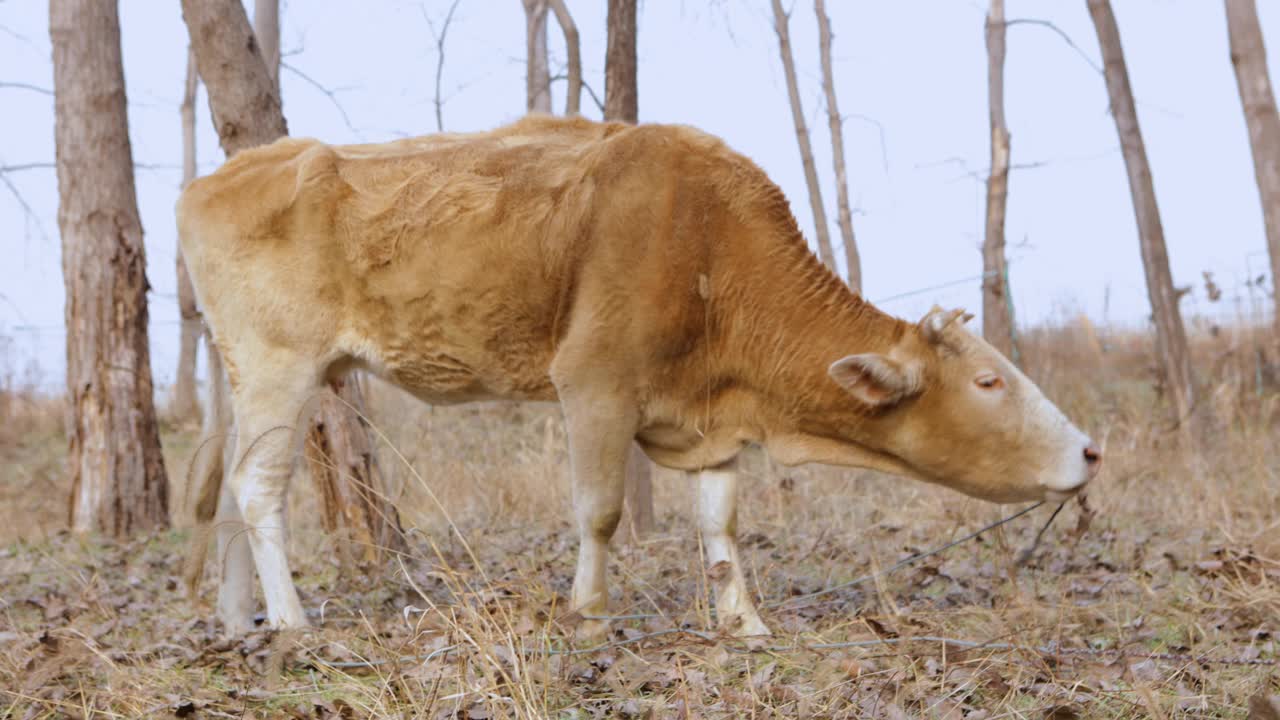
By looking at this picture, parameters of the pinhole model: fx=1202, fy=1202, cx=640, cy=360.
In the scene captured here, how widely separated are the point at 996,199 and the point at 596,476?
14.5 m

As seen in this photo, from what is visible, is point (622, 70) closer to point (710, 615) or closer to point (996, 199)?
point (710, 615)

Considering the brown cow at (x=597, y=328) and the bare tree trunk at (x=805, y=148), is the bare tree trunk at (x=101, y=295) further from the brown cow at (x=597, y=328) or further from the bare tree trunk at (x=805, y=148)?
the bare tree trunk at (x=805, y=148)

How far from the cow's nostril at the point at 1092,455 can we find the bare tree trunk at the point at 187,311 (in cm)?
1173

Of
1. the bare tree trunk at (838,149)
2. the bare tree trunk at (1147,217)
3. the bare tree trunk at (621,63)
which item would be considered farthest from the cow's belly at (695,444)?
the bare tree trunk at (838,149)

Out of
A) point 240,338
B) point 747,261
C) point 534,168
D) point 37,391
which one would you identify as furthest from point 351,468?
point 37,391

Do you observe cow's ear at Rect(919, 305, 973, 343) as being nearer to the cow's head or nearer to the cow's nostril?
the cow's head

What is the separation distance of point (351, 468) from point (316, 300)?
7.16ft

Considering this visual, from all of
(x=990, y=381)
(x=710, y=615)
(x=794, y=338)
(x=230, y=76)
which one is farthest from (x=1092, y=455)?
(x=230, y=76)

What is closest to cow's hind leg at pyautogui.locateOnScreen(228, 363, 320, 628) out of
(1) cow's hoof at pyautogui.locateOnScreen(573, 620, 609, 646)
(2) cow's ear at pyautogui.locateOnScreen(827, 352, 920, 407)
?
(1) cow's hoof at pyautogui.locateOnScreen(573, 620, 609, 646)

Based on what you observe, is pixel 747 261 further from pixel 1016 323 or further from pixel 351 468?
pixel 1016 323

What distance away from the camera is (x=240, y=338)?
615 centimetres

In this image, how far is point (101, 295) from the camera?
10.5 meters

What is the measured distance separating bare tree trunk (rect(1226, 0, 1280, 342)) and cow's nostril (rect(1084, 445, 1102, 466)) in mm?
9152

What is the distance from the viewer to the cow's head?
17.7ft
